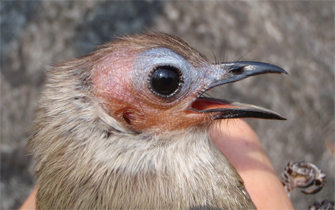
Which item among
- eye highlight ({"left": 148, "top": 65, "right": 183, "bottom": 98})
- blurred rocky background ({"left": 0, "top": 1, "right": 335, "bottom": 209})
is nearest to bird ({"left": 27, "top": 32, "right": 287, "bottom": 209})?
eye highlight ({"left": 148, "top": 65, "right": 183, "bottom": 98})

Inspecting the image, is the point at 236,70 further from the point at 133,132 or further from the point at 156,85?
the point at 133,132

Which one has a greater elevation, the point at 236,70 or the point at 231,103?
the point at 236,70

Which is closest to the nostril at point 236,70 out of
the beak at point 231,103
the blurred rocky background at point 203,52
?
the beak at point 231,103

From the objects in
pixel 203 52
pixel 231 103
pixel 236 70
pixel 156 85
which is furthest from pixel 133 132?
pixel 203 52

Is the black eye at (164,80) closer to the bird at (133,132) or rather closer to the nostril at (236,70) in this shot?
the bird at (133,132)

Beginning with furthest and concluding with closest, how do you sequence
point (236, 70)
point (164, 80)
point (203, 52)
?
point (203, 52) → point (236, 70) → point (164, 80)

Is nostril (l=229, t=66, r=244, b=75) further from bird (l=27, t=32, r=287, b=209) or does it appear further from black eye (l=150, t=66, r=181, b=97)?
black eye (l=150, t=66, r=181, b=97)

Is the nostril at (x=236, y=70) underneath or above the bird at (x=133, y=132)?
above
